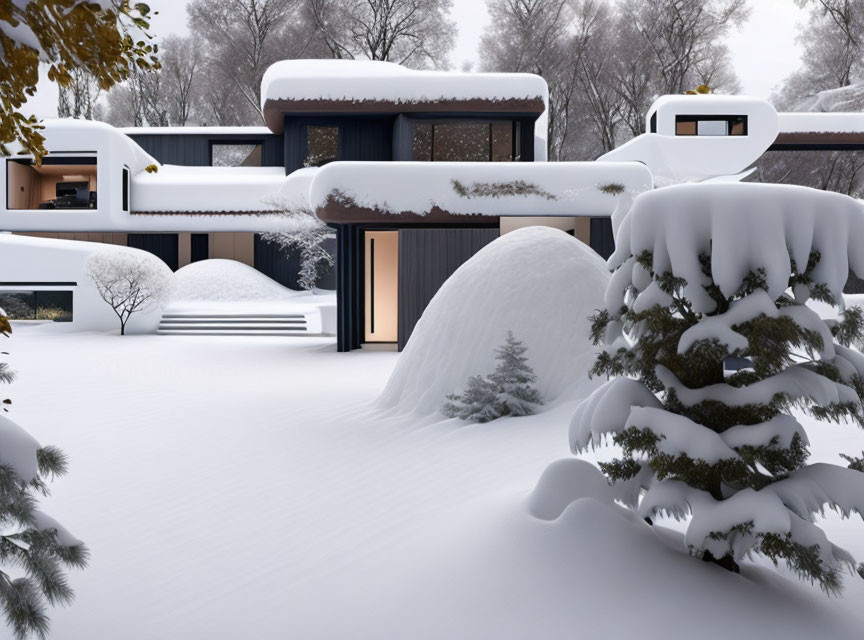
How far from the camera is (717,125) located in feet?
99.1

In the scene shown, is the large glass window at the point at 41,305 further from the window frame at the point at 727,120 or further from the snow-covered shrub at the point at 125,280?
the window frame at the point at 727,120

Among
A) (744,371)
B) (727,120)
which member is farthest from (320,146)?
(744,371)

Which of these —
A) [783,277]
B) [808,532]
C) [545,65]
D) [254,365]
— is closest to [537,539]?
[808,532]

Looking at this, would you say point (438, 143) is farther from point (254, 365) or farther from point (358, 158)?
point (254, 365)

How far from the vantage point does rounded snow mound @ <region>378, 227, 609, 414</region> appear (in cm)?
854

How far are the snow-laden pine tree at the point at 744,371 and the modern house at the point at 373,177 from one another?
35.6ft

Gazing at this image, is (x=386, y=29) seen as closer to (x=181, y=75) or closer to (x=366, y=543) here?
(x=181, y=75)

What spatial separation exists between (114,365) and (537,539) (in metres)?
12.3

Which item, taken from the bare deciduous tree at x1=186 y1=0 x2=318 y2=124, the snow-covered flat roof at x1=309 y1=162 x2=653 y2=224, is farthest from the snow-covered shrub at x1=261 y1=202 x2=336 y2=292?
the bare deciduous tree at x1=186 y1=0 x2=318 y2=124

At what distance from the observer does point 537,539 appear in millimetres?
4102

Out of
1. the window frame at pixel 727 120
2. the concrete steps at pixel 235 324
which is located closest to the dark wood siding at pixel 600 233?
the concrete steps at pixel 235 324

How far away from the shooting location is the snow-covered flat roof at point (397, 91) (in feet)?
70.5

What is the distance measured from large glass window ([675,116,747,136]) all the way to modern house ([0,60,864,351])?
0.07 m

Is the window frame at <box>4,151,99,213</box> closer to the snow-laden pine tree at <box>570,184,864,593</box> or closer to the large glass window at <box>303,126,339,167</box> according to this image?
the large glass window at <box>303,126,339,167</box>
